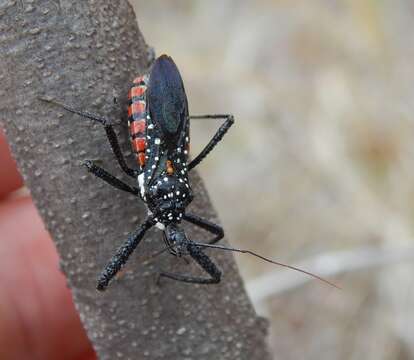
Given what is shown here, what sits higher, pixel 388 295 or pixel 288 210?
pixel 288 210

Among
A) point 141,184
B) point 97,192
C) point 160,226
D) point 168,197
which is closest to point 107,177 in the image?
point 97,192

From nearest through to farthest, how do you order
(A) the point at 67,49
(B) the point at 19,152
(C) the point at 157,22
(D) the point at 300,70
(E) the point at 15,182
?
(A) the point at 67,49 → (B) the point at 19,152 → (E) the point at 15,182 → (D) the point at 300,70 → (C) the point at 157,22

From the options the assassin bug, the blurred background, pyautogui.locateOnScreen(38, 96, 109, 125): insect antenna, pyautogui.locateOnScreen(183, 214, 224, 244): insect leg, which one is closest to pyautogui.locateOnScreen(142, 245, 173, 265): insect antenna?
the assassin bug

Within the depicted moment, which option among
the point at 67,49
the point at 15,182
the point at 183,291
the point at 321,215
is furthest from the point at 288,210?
the point at 67,49

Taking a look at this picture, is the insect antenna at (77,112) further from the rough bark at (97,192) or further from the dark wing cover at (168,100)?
the dark wing cover at (168,100)

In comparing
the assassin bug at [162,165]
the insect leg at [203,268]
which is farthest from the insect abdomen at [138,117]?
the insect leg at [203,268]

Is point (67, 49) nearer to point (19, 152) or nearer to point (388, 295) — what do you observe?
point (19, 152)
